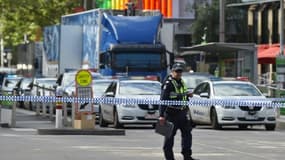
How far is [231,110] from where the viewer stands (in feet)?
78.4

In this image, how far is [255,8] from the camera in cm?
6300

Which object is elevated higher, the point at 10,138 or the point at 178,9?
the point at 178,9

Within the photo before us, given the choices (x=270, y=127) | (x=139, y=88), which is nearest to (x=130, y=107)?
(x=139, y=88)

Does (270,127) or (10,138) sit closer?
(10,138)

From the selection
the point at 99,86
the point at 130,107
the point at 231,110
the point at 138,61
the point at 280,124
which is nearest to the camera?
the point at 231,110

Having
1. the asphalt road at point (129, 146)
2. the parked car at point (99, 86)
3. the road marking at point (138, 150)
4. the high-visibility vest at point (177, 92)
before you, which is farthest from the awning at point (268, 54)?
the high-visibility vest at point (177, 92)

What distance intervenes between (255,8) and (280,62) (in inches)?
1203

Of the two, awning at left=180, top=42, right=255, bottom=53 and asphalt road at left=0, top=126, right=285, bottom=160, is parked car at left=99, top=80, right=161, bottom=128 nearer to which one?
asphalt road at left=0, top=126, right=285, bottom=160

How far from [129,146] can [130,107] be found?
22.1 ft

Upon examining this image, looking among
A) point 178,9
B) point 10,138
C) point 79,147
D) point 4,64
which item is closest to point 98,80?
point 10,138

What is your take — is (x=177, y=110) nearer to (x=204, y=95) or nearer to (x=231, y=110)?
(x=231, y=110)

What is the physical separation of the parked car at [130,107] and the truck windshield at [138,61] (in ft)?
23.2

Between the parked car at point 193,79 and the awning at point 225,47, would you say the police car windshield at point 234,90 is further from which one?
the awning at point 225,47

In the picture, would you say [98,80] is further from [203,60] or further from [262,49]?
[262,49]
